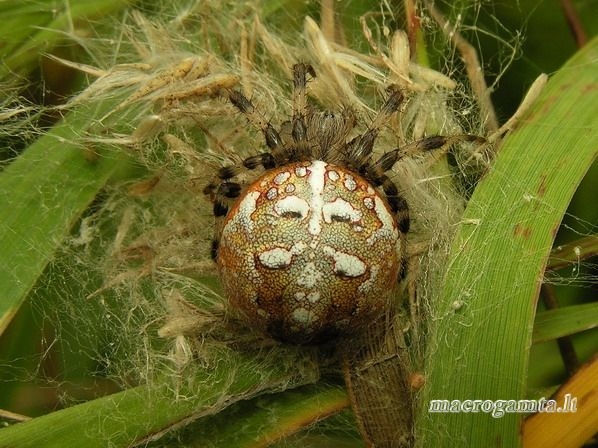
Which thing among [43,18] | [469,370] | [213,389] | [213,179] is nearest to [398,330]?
[469,370]

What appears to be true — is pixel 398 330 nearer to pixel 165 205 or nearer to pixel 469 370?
pixel 469 370

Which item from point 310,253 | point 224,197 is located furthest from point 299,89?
point 310,253

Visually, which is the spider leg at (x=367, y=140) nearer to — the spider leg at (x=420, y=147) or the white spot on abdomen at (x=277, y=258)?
the spider leg at (x=420, y=147)

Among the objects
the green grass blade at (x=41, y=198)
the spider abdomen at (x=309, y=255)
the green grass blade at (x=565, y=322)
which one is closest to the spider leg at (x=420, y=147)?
the spider abdomen at (x=309, y=255)

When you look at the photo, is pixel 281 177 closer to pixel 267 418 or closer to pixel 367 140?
pixel 367 140

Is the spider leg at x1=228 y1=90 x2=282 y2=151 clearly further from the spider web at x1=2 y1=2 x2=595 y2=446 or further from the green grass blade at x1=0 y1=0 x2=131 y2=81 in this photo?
the green grass blade at x1=0 y1=0 x2=131 y2=81

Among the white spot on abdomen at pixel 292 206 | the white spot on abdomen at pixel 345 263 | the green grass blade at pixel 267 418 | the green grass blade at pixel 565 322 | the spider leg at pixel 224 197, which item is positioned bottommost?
the green grass blade at pixel 267 418
